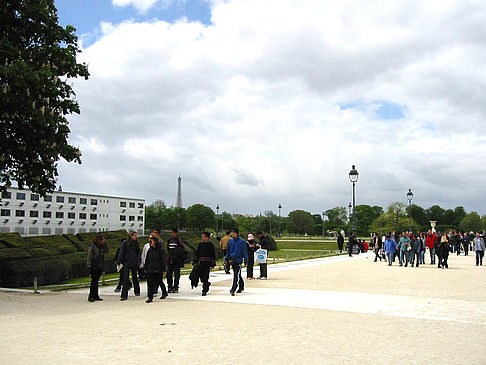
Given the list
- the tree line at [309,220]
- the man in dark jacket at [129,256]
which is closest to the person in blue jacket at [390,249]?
the man in dark jacket at [129,256]

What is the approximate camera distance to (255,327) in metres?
8.12

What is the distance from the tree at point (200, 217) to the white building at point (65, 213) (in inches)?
1520

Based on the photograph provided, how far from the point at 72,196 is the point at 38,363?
74673 millimetres

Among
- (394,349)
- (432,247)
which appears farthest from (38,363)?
(432,247)

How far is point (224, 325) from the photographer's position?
8352 millimetres

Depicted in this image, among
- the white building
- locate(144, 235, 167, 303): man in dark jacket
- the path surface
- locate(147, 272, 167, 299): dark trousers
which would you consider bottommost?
the path surface

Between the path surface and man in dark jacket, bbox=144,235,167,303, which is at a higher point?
man in dark jacket, bbox=144,235,167,303

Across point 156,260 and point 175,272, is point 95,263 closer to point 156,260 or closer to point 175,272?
point 156,260

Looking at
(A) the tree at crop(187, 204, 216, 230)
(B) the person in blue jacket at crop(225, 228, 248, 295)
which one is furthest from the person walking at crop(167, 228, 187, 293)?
(A) the tree at crop(187, 204, 216, 230)

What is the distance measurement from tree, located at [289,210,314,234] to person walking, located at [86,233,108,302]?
127 meters

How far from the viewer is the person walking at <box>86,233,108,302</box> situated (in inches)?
465

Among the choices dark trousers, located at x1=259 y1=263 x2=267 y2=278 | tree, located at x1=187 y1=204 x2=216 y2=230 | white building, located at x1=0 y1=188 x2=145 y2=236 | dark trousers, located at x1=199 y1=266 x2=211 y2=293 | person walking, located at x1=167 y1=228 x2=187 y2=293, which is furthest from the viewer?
tree, located at x1=187 y1=204 x2=216 y2=230

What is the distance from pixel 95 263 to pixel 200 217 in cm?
11684

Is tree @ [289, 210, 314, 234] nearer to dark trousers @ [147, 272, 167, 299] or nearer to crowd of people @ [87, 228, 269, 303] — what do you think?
crowd of people @ [87, 228, 269, 303]
